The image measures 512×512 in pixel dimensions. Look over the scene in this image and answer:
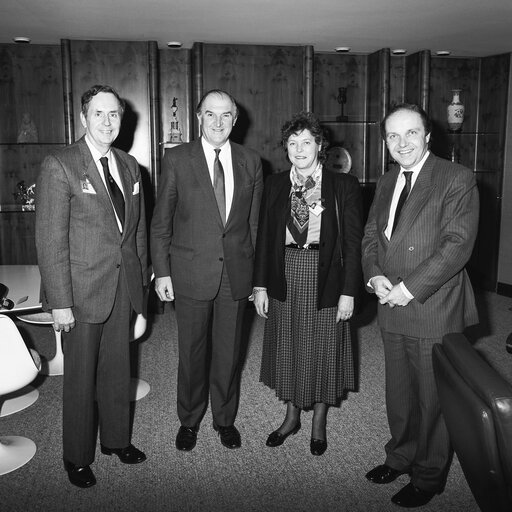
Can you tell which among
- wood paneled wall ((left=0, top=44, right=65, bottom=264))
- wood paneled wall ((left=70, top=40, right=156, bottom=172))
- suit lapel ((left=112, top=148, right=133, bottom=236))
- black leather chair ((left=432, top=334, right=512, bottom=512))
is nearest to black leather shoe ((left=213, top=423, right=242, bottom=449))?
suit lapel ((left=112, top=148, right=133, bottom=236))

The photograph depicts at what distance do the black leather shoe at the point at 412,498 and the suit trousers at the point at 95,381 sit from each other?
52.9 inches

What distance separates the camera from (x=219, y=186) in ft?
9.18

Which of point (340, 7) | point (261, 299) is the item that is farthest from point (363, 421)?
point (340, 7)

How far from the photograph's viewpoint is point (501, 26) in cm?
502

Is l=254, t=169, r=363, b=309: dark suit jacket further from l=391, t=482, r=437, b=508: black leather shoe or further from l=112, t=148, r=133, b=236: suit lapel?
l=391, t=482, r=437, b=508: black leather shoe

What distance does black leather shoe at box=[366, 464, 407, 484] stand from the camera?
264 cm

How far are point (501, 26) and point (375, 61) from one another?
142 cm

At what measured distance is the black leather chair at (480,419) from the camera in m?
1.17

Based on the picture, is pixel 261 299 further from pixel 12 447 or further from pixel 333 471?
pixel 12 447

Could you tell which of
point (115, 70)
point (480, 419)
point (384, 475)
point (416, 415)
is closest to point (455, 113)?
point (115, 70)

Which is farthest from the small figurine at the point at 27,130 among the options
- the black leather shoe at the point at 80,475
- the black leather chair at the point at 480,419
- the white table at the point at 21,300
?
the black leather chair at the point at 480,419

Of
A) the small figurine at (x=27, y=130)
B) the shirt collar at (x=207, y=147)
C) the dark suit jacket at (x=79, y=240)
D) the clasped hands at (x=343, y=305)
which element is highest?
the small figurine at (x=27, y=130)

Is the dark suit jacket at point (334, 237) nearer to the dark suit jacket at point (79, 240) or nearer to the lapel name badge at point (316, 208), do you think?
the lapel name badge at point (316, 208)

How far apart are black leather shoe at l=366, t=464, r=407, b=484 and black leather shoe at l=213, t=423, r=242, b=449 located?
2.37 feet
